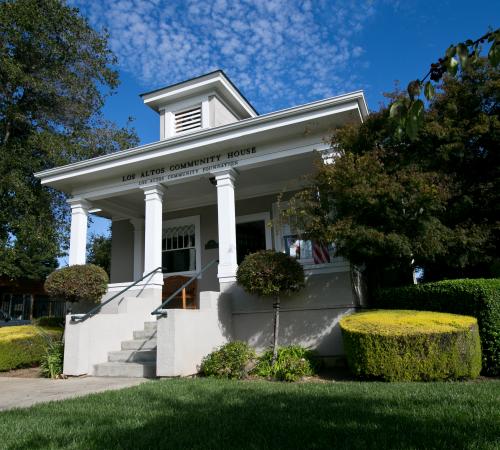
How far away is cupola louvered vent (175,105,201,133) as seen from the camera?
13.0 meters

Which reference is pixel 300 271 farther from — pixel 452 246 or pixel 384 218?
pixel 452 246

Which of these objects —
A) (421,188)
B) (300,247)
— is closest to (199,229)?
→ (300,247)

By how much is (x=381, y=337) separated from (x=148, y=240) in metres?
6.12

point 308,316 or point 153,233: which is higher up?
point 153,233

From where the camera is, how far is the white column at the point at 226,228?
9328mm

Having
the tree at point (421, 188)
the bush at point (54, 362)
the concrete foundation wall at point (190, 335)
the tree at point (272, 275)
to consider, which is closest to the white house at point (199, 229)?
the concrete foundation wall at point (190, 335)

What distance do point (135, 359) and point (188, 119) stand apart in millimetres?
7387

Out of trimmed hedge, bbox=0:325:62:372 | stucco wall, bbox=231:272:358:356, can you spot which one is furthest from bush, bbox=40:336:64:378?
stucco wall, bbox=231:272:358:356

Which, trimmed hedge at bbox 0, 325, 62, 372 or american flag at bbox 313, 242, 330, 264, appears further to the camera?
trimmed hedge at bbox 0, 325, 62, 372

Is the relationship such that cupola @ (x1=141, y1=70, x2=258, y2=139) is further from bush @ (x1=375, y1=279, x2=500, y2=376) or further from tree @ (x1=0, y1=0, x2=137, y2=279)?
bush @ (x1=375, y1=279, x2=500, y2=376)

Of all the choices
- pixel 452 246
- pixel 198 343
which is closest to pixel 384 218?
pixel 452 246

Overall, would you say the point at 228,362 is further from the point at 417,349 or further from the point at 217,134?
the point at 217,134

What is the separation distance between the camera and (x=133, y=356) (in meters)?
8.38

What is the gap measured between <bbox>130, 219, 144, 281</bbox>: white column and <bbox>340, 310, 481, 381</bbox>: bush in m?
8.40
